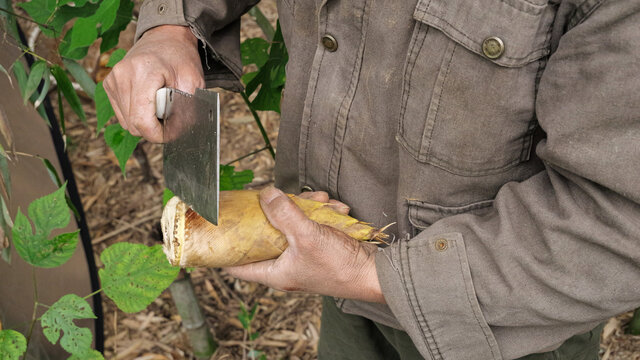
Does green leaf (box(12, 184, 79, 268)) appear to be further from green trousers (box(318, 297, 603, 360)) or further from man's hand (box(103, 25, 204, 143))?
green trousers (box(318, 297, 603, 360))

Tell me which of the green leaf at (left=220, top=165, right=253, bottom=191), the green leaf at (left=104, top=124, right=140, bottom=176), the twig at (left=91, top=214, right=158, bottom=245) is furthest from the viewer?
the twig at (left=91, top=214, right=158, bottom=245)

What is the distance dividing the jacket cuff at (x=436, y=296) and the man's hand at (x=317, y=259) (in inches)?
1.6

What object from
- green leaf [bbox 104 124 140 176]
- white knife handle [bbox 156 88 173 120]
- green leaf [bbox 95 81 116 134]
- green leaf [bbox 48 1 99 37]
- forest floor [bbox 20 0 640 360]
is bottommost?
forest floor [bbox 20 0 640 360]

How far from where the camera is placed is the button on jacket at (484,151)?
2.45 ft

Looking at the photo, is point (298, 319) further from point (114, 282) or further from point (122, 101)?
point (122, 101)

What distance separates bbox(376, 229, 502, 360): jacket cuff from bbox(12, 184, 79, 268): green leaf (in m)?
0.68

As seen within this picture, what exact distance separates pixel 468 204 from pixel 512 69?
0.90ft

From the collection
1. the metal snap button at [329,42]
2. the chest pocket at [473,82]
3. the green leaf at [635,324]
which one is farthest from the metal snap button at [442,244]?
the green leaf at [635,324]

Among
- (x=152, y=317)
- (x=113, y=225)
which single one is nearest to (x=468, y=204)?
(x=152, y=317)

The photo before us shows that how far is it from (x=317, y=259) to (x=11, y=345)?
2.11 feet

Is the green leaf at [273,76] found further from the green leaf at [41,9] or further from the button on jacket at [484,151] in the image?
the green leaf at [41,9]

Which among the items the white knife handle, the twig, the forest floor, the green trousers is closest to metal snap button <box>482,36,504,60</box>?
the white knife handle

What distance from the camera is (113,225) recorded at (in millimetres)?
2588

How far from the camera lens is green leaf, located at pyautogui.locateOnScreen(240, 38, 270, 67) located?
1.54 metres
